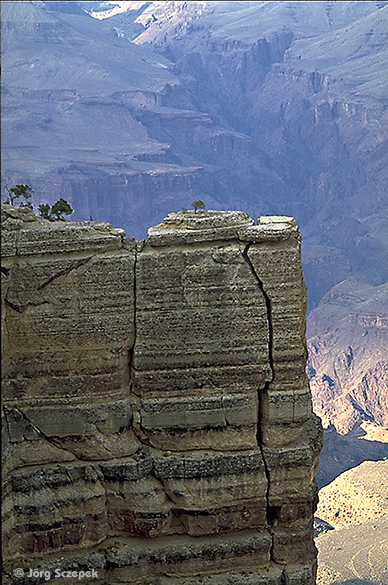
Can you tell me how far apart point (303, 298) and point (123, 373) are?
758cm

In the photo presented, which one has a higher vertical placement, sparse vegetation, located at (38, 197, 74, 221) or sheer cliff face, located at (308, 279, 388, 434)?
sparse vegetation, located at (38, 197, 74, 221)

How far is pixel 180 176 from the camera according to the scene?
191 m

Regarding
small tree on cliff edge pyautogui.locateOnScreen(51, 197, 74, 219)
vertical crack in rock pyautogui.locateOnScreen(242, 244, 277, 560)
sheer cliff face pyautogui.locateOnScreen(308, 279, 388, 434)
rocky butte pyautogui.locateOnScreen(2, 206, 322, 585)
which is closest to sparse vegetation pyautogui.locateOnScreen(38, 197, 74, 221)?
small tree on cliff edge pyautogui.locateOnScreen(51, 197, 74, 219)

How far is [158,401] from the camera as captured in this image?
35875 millimetres

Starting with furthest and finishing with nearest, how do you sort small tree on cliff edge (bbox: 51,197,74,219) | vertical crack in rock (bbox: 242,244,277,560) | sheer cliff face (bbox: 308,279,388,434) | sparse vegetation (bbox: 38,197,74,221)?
sheer cliff face (bbox: 308,279,388,434) < sparse vegetation (bbox: 38,197,74,221) < small tree on cliff edge (bbox: 51,197,74,219) < vertical crack in rock (bbox: 242,244,277,560)

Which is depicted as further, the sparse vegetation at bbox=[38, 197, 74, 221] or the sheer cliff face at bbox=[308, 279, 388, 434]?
the sheer cliff face at bbox=[308, 279, 388, 434]

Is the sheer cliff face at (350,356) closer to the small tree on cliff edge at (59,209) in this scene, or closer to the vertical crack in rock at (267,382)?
the vertical crack in rock at (267,382)

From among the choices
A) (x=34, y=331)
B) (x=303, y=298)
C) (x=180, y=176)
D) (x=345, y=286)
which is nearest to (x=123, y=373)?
(x=34, y=331)

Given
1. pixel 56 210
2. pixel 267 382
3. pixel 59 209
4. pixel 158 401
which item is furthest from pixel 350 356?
pixel 158 401

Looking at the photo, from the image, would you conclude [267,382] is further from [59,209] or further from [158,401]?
[59,209]

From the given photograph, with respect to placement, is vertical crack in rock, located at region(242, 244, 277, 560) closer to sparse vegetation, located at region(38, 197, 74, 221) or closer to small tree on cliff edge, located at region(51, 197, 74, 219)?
small tree on cliff edge, located at region(51, 197, 74, 219)

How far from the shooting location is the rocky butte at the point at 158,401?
34812mm

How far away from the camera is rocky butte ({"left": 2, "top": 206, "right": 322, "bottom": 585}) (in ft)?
114

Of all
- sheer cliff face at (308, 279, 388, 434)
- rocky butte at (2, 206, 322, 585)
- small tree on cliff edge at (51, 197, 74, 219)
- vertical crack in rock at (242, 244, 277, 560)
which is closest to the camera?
rocky butte at (2, 206, 322, 585)
